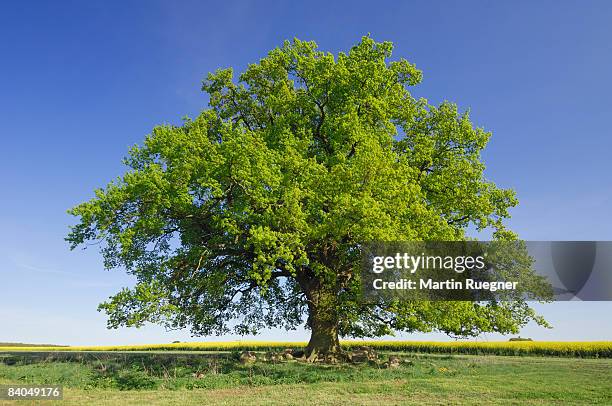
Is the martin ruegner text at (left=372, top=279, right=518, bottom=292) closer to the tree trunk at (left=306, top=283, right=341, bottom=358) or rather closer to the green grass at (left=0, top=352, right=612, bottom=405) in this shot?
the green grass at (left=0, top=352, right=612, bottom=405)

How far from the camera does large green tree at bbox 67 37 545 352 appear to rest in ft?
84.3

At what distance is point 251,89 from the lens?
34.2m

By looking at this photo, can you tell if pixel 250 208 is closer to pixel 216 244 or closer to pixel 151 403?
Result: pixel 216 244

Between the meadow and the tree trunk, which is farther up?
the tree trunk

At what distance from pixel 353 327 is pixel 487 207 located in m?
11.1

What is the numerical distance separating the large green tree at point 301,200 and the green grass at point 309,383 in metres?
2.73

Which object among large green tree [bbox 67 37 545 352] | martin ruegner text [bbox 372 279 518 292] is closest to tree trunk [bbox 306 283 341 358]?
large green tree [bbox 67 37 545 352]

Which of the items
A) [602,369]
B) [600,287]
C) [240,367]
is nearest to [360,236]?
[240,367]

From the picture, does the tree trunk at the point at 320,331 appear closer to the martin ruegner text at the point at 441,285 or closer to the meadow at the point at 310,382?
the meadow at the point at 310,382

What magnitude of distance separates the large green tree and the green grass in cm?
273

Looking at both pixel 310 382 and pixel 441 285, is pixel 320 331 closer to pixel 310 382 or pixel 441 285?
pixel 310 382

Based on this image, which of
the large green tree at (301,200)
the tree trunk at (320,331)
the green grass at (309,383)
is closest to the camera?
the green grass at (309,383)

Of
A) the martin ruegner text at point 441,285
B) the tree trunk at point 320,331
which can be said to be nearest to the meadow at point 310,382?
the tree trunk at point 320,331

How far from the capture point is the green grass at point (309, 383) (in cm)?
2036
